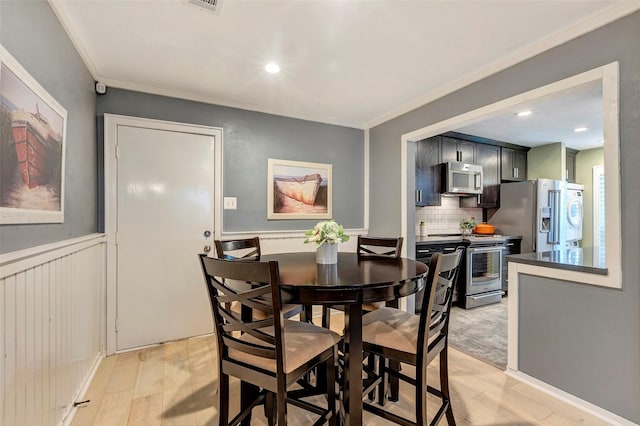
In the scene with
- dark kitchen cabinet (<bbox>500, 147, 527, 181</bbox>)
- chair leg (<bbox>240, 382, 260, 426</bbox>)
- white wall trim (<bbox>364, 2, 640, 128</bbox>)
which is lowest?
chair leg (<bbox>240, 382, 260, 426</bbox>)

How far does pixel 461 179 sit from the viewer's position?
13.6 feet

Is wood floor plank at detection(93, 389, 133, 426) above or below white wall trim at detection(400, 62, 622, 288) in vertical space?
below

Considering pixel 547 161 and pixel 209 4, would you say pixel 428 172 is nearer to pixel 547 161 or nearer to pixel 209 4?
pixel 547 161

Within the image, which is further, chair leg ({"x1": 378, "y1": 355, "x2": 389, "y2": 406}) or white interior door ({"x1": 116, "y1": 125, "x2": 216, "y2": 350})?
white interior door ({"x1": 116, "y1": 125, "x2": 216, "y2": 350})

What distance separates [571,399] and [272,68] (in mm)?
3079

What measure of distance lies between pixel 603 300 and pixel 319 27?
2.35m

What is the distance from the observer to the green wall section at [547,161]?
4.62 m

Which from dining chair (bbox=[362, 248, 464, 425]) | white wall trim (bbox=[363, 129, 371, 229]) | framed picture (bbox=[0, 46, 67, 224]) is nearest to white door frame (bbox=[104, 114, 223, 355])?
framed picture (bbox=[0, 46, 67, 224])

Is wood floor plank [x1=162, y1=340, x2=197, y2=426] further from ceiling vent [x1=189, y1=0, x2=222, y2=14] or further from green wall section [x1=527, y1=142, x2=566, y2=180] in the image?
green wall section [x1=527, y1=142, x2=566, y2=180]

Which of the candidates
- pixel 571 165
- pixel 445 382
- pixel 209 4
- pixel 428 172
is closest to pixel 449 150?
pixel 428 172

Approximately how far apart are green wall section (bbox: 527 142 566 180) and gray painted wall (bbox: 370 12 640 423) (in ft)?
10.7

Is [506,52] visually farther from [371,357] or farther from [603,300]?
[371,357]

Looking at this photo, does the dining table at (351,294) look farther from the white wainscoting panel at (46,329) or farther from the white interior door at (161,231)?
the white interior door at (161,231)

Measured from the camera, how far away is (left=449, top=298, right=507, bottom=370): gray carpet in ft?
8.37
